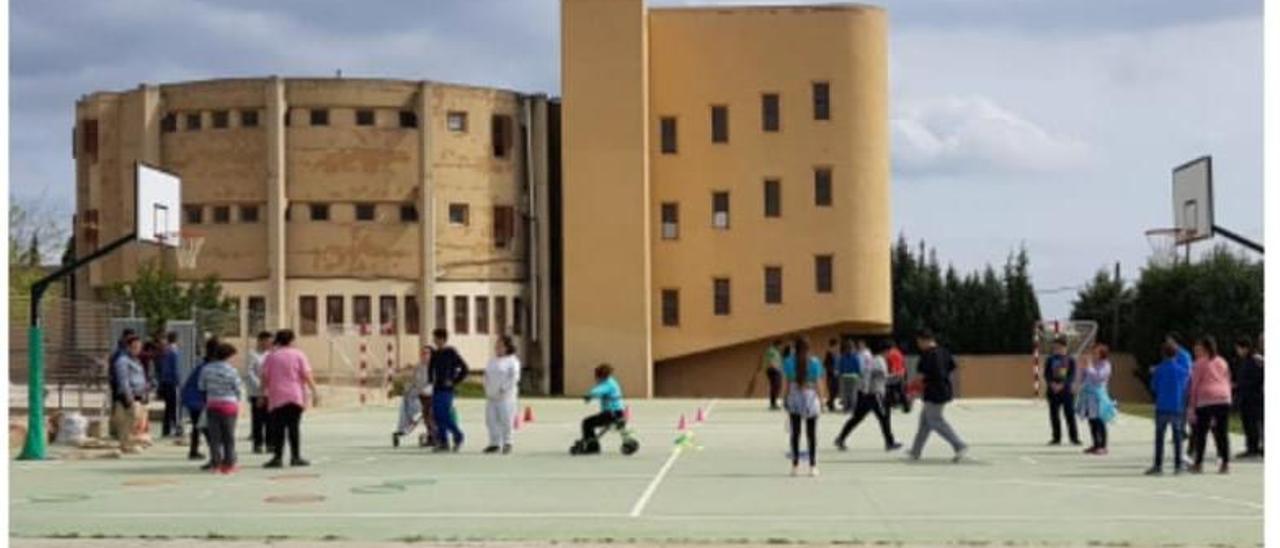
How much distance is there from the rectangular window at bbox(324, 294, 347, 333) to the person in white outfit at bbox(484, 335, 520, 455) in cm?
4430

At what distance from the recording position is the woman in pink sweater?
2155 cm

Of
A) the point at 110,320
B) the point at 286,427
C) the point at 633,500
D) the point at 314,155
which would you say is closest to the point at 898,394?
the point at 110,320

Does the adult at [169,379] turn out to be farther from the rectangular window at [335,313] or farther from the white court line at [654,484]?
the rectangular window at [335,313]

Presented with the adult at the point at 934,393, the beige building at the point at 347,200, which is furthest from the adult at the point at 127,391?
the beige building at the point at 347,200

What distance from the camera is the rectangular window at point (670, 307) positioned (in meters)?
65.9

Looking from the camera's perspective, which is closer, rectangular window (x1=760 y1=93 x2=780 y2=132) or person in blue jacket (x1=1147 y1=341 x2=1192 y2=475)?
person in blue jacket (x1=1147 y1=341 x2=1192 y2=475)

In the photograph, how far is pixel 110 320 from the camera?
36.3 meters

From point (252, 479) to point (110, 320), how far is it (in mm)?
16802

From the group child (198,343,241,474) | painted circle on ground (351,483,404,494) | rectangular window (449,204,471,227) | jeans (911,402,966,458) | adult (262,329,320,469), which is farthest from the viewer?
rectangular window (449,204,471,227)

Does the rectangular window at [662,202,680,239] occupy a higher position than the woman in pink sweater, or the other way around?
the rectangular window at [662,202,680,239]

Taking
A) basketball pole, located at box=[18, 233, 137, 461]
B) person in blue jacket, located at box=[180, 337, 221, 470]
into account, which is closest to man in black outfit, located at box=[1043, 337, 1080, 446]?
person in blue jacket, located at box=[180, 337, 221, 470]

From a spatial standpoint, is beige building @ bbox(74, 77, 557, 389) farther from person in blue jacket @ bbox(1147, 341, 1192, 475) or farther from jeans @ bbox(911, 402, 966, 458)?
person in blue jacket @ bbox(1147, 341, 1192, 475)

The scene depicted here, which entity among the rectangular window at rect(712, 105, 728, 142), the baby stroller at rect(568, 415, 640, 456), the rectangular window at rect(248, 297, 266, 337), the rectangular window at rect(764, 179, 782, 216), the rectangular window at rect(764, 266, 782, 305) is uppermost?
the rectangular window at rect(712, 105, 728, 142)

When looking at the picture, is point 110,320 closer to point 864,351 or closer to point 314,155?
point 864,351
